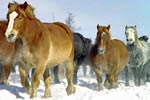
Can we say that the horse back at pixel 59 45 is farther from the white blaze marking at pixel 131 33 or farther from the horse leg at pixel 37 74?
the white blaze marking at pixel 131 33

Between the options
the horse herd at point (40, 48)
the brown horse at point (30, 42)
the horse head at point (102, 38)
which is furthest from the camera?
the horse head at point (102, 38)

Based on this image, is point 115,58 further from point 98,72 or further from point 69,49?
point 69,49

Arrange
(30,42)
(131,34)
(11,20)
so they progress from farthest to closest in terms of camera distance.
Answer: (131,34) < (30,42) < (11,20)

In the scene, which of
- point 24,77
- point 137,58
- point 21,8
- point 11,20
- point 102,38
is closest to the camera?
point 11,20

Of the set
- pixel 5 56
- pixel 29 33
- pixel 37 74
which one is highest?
pixel 29 33

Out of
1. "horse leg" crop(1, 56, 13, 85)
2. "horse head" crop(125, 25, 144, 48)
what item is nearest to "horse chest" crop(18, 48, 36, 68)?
"horse leg" crop(1, 56, 13, 85)

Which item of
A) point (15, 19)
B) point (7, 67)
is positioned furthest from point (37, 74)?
point (7, 67)

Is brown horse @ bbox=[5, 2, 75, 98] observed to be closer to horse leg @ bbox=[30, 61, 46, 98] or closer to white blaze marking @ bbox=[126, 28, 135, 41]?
horse leg @ bbox=[30, 61, 46, 98]

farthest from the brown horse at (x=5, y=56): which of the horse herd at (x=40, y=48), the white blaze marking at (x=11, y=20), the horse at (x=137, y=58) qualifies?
the horse at (x=137, y=58)

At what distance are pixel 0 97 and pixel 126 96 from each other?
2686 millimetres

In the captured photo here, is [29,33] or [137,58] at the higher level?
[29,33]

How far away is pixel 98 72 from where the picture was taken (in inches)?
362

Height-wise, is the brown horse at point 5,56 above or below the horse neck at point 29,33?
below

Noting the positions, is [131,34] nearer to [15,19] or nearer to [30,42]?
[30,42]
